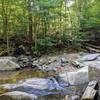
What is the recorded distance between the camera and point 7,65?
11703mm

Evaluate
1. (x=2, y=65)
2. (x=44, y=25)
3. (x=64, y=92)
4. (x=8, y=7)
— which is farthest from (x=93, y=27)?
(x=64, y=92)

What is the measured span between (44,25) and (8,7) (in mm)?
2374

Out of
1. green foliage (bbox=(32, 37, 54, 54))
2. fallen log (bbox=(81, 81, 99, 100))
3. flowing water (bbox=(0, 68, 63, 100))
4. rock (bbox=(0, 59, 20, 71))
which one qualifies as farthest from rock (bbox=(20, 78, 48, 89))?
green foliage (bbox=(32, 37, 54, 54))

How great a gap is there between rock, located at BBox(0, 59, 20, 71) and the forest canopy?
192cm

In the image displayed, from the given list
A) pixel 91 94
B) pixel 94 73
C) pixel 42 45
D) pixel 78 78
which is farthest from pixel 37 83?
pixel 42 45

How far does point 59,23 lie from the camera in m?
15.4

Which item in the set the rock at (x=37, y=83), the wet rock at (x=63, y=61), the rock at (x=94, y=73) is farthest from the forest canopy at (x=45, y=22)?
the rock at (x=94, y=73)

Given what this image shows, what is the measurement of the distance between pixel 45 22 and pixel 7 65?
13.0 ft

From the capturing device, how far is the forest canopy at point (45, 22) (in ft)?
44.4

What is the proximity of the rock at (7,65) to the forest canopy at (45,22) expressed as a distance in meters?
1.92

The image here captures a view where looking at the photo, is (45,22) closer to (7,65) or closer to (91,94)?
(7,65)

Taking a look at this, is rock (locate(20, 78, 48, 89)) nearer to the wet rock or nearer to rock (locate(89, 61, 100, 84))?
rock (locate(89, 61, 100, 84))

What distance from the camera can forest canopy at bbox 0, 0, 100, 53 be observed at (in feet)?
44.4

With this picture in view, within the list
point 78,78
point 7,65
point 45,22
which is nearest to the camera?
point 78,78
